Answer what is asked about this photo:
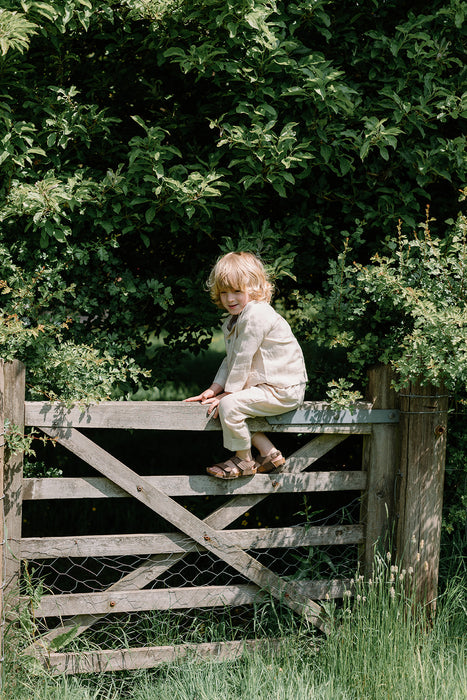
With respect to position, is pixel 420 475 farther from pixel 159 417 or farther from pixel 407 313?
pixel 159 417

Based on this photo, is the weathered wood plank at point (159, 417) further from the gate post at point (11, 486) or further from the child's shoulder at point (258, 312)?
the child's shoulder at point (258, 312)

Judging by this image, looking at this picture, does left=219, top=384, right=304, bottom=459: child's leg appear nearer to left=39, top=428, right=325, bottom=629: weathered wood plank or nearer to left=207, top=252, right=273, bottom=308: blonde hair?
left=39, top=428, right=325, bottom=629: weathered wood plank

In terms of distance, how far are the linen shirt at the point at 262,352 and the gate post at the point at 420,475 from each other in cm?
57

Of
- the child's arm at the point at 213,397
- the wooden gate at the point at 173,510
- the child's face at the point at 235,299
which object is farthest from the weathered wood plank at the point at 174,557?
the child's face at the point at 235,299


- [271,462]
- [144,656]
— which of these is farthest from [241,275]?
[144,656]

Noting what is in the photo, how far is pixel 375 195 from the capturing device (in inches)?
150

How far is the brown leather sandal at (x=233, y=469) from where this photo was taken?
3.06 metres

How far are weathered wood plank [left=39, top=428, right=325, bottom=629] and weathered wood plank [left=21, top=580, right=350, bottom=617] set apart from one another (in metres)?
0.07

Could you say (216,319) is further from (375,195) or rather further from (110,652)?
(110,652)

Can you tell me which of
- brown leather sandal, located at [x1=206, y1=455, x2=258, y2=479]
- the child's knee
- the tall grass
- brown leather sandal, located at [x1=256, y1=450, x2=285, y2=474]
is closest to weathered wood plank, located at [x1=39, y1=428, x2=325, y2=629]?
the tall grass

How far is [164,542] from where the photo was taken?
311 cm

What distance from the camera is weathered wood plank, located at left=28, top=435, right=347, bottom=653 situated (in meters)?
3.05

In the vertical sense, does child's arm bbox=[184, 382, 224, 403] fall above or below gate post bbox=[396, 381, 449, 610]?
above

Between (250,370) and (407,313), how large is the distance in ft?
2.70
